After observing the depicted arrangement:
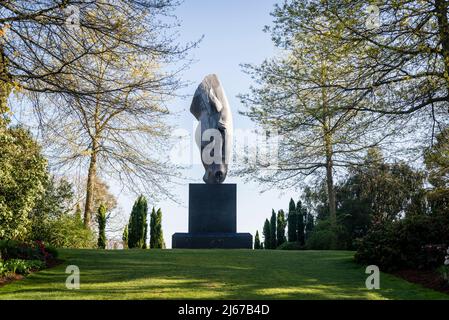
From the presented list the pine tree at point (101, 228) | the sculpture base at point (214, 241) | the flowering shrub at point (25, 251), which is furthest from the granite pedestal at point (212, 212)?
the pine tree at point (101, 228)

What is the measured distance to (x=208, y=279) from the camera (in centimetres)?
900

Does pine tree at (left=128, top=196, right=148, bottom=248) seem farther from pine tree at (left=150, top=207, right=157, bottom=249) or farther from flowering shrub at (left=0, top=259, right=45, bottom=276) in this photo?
flowering shrub at (left=0, top=259, right=45, bottom=276)

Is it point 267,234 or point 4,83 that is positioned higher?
point 4,83

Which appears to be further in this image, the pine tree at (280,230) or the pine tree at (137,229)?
the pine tree at (280,230)

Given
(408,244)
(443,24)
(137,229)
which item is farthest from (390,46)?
(137,229)

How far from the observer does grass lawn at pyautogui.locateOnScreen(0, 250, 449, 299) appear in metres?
7.83

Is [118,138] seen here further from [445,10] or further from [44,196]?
[445,10]

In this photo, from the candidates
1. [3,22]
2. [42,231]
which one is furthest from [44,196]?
[3,22]

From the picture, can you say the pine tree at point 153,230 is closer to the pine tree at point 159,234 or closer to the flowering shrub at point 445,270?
the pine tree at point 159,234

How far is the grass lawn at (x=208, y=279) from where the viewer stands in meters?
7.83
